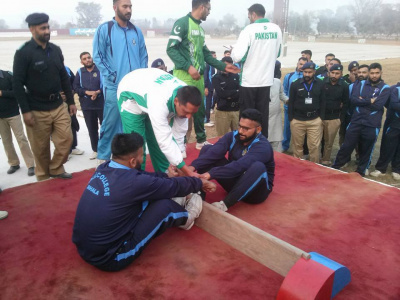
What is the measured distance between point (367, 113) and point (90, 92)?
13.1 feet

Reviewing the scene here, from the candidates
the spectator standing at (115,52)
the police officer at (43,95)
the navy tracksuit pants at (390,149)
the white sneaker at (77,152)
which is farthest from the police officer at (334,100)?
the white sneaker at (77,152)

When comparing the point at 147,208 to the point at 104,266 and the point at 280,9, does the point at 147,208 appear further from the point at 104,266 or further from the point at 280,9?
the point at 280,9

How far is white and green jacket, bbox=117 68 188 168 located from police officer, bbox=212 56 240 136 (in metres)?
2.23

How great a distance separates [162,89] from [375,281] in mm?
2255

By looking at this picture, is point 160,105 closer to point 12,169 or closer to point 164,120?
point 164,120

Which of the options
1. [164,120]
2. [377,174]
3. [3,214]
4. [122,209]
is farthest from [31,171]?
[377,174]

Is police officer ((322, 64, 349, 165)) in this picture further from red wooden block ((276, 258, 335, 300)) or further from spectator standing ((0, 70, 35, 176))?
spectator standing ((0, 70, 35, 176))

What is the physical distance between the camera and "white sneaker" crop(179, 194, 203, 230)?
9.62 feet

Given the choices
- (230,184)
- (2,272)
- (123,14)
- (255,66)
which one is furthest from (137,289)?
(255,66)

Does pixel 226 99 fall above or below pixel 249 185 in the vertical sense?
above

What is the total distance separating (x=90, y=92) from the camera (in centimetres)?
498

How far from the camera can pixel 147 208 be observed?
2.56 meters

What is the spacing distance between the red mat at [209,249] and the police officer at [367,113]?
1157 mm

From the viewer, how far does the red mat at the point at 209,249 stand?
2.33 metres
